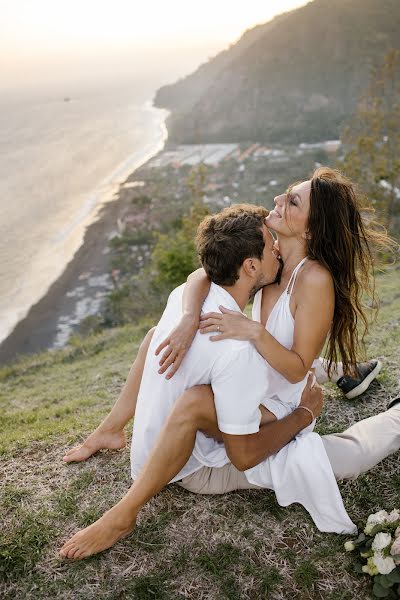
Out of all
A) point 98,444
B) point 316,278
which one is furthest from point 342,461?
point 98,444

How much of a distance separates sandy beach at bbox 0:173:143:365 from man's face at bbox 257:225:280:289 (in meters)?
17.1

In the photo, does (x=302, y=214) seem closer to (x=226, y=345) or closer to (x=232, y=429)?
(x=226, y=345)

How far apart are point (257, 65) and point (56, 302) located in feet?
246

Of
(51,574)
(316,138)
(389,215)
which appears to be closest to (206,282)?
(51,574)

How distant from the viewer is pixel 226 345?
287 cm

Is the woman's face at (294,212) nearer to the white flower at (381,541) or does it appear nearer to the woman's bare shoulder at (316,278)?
the woman's bare shoulder at (316,278)

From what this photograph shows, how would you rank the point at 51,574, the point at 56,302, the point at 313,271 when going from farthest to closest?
the point at 56,302 → the point at 313,271 → the point at 51,574

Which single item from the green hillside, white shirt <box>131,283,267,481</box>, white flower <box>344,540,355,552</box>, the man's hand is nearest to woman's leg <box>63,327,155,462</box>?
white shirt <box>131,283,267,481</box>

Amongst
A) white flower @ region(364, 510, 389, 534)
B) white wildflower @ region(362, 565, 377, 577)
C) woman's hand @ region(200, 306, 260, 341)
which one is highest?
woman's hand @ region(200, 306, 260, 341)

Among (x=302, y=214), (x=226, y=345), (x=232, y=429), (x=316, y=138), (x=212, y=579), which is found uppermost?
(x=302, y=214)

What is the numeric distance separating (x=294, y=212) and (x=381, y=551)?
197 centimetres

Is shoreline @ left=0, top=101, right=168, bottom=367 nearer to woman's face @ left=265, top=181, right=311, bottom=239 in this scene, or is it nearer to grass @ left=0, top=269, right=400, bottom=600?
grass @ left=0, top=269, right=400, bottom=600

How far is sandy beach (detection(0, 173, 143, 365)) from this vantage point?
2120cm

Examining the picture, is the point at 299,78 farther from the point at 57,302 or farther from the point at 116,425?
the point at 116,425
